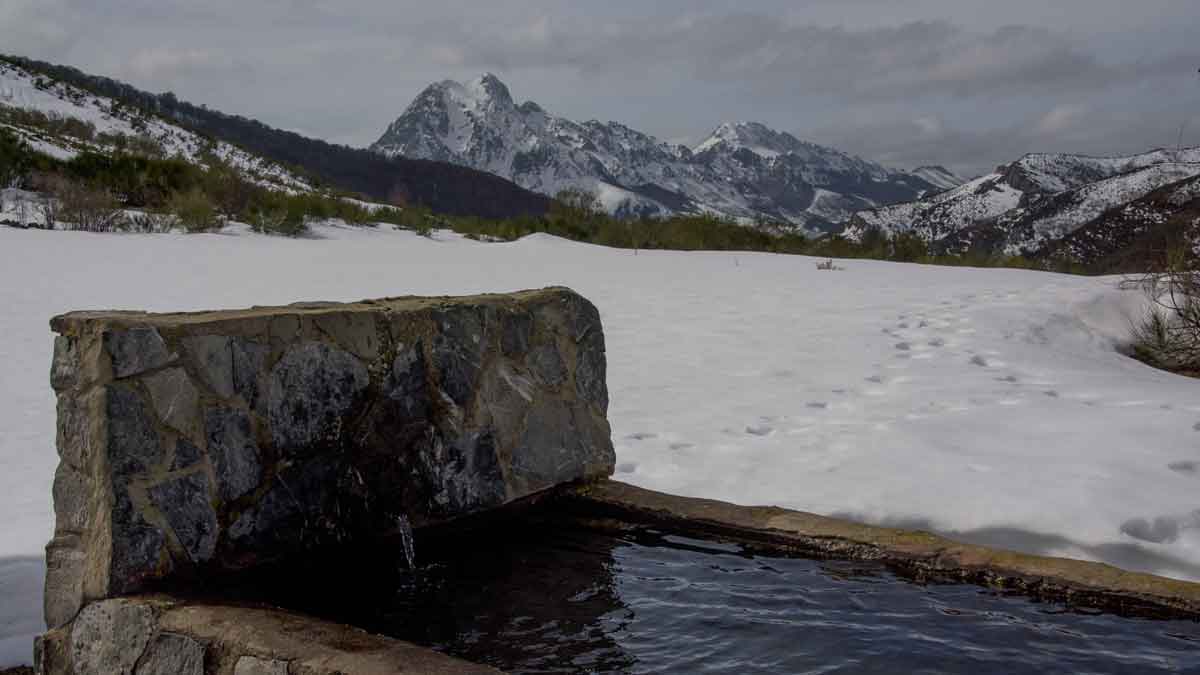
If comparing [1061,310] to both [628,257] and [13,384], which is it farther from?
[13,384]

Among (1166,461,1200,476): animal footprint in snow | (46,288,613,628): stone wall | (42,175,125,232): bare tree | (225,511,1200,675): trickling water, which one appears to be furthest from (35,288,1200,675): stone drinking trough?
(42,175,125,232): bare tree

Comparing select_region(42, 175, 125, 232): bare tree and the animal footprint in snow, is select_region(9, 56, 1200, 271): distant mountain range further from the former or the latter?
select_region(42, 175, 125, 232): bare tree

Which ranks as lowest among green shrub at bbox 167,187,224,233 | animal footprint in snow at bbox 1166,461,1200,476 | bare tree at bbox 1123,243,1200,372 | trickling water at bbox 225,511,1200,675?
trickling water at bbox 225,511,1200,675

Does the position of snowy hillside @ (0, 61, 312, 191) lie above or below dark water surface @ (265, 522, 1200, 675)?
above

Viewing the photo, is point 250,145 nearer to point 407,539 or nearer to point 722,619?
point 407,539

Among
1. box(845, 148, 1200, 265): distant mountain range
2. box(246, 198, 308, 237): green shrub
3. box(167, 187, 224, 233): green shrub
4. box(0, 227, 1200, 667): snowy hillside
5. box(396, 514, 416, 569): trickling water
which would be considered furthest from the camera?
box(845, 148, 1200, 265): distant mountain range

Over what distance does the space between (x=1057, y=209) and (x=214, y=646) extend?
85.8 m

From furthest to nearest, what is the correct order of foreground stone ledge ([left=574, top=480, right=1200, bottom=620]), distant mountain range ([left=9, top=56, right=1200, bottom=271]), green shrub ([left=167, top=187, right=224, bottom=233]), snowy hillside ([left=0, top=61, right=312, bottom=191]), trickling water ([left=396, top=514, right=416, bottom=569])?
snowy hillside ([left=0, top=61, right=312, bottom=191]) → distant mountain range ([left=9, top=56, right=1200, bottom=271]) → green shrub ([left=167, top=187, right=224, bottom=233]) → trickling water ([left=396, top=514, right=416, bottom=569]) → foreground stone ledge ([left=574, top=480, right=1200, bottom=620])

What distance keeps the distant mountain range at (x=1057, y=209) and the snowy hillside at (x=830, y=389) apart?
200 cm

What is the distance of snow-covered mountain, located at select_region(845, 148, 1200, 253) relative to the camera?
7319 cm

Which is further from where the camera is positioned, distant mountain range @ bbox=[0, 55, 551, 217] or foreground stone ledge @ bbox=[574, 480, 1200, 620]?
distant mountain range @ bbox=[0, 55, 551, 217]

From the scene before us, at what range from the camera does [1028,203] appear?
86.4 m

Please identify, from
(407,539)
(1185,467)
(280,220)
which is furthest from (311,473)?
(280,220)

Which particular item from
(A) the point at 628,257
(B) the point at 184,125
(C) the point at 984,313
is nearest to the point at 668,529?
(C) the point at 984,313
